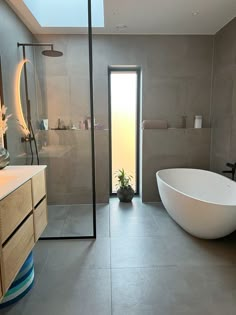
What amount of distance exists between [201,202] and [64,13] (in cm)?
311

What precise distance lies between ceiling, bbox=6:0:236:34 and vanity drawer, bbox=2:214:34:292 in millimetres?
2571

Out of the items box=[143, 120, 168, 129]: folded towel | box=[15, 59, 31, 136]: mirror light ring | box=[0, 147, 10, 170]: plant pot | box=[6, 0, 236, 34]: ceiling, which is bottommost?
box=[0, 147, 10, 170]: plant pot

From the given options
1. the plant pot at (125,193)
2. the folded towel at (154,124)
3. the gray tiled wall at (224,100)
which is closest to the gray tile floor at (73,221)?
the plant pot at (125,193)

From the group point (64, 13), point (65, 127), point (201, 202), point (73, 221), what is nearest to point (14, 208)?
point (73, 221)

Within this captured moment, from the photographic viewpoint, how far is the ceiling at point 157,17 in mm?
2758

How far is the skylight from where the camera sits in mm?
3018

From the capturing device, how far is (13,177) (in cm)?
182

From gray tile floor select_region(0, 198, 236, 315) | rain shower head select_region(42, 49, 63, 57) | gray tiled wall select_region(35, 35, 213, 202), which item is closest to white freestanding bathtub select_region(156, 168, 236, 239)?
gray tile floor select_region(0, 198, 236, 315)

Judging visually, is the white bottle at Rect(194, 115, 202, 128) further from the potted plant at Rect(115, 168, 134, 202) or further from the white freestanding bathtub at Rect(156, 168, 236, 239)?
the potted plant at Rect(115, 168, 134, 202)

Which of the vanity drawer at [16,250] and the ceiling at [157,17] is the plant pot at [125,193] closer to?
the vanity drawer at [16,250]

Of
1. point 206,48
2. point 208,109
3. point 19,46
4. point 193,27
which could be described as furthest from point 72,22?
point 208,109

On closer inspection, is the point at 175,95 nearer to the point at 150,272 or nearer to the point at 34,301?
the point at 150,272

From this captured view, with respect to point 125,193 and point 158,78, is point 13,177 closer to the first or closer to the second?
point 125,193

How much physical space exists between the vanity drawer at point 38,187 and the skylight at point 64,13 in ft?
6.96
